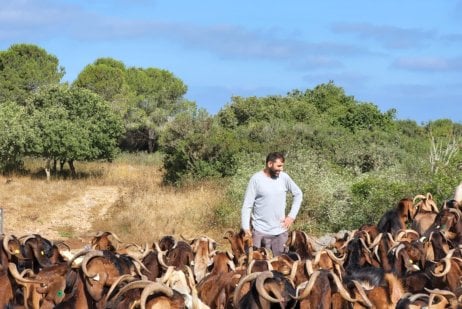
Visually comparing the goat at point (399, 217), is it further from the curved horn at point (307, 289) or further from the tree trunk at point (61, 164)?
the tree trunk at point (61, 164)

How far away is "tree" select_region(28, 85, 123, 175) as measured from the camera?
128 feet

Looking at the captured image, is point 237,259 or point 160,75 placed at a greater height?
point 160,75

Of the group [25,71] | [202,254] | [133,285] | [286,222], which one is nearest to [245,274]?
[133,285]

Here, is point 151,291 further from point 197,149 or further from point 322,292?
point 197,149

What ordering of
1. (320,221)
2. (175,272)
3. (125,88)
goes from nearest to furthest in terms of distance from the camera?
(175,272) → (320,221) → (125,88)

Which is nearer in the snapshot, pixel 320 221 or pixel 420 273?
pixel 420 273

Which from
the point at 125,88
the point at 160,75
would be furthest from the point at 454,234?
the point at 160,75

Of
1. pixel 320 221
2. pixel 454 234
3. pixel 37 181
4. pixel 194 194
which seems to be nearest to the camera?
pixel 454 234

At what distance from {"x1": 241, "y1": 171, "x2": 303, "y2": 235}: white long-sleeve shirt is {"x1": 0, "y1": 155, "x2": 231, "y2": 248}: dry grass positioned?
11585mm

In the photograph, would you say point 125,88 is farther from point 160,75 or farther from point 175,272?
point 175,272

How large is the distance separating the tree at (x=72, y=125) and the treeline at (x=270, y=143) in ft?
0.17

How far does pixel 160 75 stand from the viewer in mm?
79438

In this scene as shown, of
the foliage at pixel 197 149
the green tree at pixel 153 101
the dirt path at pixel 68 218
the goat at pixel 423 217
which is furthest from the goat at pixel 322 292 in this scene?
the green tree at pixel 153 101

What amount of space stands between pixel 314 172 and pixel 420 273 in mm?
15045
